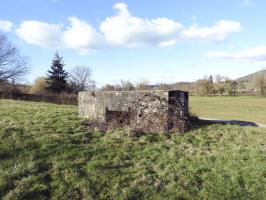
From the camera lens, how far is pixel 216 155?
19.3 feet

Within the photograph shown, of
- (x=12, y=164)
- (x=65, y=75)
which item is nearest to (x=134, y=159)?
(x=12, y=164)

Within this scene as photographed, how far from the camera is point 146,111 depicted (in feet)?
27.0

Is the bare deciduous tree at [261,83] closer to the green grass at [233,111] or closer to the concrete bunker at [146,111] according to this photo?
the green grass at [233,111]

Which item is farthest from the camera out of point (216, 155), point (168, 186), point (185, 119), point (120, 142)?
point (185, 119)

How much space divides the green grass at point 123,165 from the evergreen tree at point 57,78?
34.1 meters

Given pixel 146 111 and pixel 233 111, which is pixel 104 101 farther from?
pixel 233 111

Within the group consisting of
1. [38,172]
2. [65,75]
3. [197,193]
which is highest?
[65,75]

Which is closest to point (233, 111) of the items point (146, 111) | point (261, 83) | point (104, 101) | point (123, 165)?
point (104, 101)

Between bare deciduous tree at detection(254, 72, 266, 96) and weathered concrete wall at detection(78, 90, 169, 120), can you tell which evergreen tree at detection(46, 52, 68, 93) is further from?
bare deciduous tree at detection(254, 72, 266, 96)

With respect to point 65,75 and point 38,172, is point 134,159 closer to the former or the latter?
point 38,172

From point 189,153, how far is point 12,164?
148 inches

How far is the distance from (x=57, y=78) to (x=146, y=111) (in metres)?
34.8

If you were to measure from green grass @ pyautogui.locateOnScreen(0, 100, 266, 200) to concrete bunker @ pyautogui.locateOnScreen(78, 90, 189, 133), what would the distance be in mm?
643

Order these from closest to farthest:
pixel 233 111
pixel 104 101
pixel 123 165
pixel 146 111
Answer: pixel 123 165, pixel 146 111, pixel 104 101, pixel 233 111
